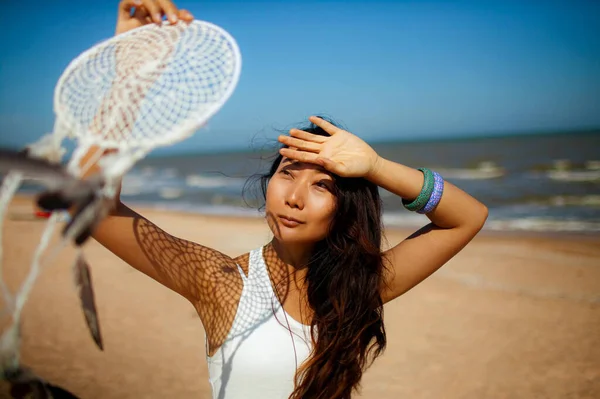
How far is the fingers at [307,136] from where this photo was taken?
1.73 m

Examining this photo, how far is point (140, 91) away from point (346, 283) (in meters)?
1.09

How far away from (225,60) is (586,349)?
4.99 m

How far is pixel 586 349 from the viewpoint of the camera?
4730 mm

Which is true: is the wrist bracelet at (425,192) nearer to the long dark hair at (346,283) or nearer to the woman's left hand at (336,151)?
the long dark hair at (346,283)

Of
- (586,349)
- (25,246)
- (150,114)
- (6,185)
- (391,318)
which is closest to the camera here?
(6,185)

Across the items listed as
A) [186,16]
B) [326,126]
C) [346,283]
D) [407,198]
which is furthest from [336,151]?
[186,16]

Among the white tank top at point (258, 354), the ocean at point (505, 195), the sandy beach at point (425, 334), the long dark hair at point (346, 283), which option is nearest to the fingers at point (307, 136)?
the long dark hair at point (346, 283)

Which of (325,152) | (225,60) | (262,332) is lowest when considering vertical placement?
(262,332)

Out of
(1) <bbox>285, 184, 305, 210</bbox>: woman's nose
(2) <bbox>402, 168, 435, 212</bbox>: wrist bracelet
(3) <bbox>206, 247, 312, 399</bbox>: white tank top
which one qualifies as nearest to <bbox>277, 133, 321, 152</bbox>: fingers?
(1) <bbox>285, 184, 305, 210</bbox>: woman's nose

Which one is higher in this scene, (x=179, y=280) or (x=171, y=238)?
(x=171, y=238)

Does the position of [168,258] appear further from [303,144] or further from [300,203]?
[303,144]

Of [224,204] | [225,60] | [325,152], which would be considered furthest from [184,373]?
[224,204]

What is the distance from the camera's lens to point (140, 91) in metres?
1.45

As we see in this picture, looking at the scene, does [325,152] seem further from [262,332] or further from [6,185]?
[6,185]
